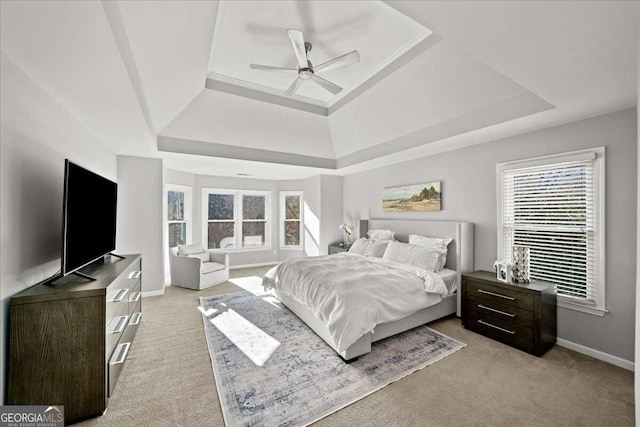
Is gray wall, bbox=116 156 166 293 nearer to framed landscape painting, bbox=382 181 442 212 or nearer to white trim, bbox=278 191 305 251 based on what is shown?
white trim, bbox=278 191 305 251

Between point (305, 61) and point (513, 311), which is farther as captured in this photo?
point (513, 311)

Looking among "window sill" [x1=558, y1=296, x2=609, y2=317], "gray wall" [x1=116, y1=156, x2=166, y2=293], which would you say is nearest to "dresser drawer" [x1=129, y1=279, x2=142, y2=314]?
"gray wall" [x1=116, y1=156, x2=166, y2=293]

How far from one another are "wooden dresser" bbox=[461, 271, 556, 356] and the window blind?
0.24 meters

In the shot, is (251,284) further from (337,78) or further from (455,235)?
(337,78)

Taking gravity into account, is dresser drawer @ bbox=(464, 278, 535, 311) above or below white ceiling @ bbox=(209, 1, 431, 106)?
below

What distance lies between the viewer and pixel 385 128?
416 cm

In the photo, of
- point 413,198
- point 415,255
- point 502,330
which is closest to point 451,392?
point 502,330

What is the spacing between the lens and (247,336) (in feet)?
9.73

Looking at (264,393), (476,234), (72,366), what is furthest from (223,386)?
(476,234)

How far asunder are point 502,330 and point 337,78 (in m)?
3.60

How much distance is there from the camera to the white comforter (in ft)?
8.12

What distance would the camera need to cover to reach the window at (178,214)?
5.78 metres

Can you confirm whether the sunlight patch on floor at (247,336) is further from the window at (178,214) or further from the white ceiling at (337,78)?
the window at (178,214)

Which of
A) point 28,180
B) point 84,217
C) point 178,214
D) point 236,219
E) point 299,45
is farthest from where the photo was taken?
point 236,219
